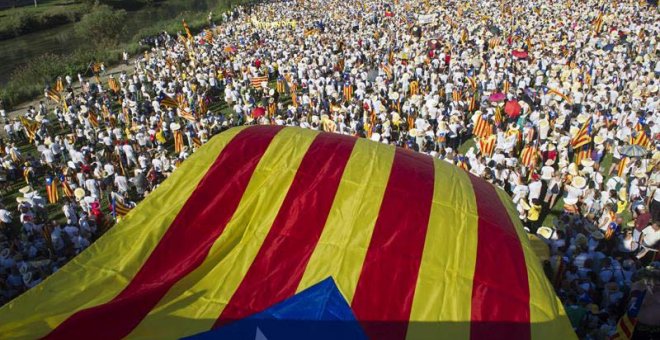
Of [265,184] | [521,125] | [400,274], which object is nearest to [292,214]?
[265,184]

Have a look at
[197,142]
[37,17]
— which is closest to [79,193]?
[197,142]

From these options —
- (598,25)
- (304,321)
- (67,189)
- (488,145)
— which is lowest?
(67,189)

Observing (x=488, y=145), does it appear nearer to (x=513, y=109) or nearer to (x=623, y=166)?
(x=513, y=109)

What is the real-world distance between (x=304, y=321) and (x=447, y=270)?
1.49 m

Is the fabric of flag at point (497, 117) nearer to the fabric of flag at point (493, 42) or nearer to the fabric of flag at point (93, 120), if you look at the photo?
the fabric of flag at point (493, 42)

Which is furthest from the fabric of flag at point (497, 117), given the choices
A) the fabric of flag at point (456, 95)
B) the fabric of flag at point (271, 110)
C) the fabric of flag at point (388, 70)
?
the fabric of flag at point (271, 110)

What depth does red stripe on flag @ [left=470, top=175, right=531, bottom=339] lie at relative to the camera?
13.8ft

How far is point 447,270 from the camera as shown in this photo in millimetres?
4598

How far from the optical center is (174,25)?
4162 centimetres

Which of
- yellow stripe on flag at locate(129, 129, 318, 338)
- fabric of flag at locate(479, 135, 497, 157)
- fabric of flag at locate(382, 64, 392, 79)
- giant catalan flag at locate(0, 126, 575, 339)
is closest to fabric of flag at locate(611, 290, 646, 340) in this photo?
giant catalan flag at locate(0, 126, 575, 339)

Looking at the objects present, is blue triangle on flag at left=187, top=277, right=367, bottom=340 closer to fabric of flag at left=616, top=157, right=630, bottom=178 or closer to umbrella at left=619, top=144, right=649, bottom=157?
umbrella at left=619, top=144, right=649, bottom=157

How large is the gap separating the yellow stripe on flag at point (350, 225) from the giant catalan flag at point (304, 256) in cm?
1

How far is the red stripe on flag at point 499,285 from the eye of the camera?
13.8 ft

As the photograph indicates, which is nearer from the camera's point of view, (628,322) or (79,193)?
(628,322)
